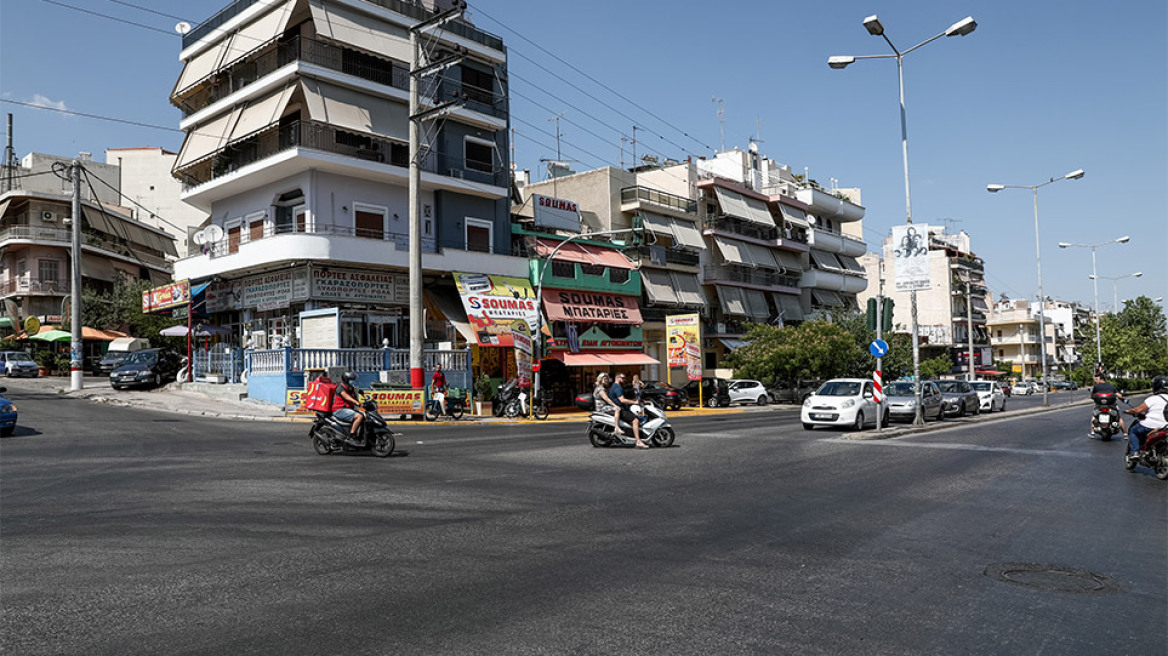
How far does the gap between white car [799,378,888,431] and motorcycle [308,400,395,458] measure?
41.0ft

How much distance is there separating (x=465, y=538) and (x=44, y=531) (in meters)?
4.15

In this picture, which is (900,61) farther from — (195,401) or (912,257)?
(195,401)

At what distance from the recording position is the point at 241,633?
4.63m

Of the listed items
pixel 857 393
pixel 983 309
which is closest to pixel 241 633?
pixel 857 393

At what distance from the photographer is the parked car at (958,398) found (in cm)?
2975

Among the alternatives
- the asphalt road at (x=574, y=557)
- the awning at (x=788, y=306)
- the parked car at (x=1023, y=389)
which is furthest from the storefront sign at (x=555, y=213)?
the parked car at (x=1023, y=389)

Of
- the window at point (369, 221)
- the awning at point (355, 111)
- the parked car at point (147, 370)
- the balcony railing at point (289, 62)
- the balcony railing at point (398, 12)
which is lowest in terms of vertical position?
the parked car at point (147, 370)

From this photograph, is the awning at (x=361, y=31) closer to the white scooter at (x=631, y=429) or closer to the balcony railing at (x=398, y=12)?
the balcony railing at (x=398, y=12)

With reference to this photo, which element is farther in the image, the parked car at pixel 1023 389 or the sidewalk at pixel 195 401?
the parked car at pixel 1023 389

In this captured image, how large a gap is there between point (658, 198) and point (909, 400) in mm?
27335

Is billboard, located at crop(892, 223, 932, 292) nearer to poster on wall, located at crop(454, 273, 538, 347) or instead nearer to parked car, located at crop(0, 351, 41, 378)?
poster on wall, located at crop(454, 273, 538, 347)

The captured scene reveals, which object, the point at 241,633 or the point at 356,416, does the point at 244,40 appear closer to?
the point at 356,416

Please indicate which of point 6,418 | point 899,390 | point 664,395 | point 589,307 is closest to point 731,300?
point 589,307

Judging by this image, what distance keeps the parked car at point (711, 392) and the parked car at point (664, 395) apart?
305 centimetres
